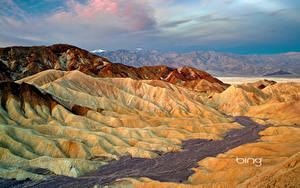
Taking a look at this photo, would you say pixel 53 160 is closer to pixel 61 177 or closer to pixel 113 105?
pixel 61 177

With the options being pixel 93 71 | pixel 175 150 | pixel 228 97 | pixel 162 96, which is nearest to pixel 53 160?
pixel 175 150

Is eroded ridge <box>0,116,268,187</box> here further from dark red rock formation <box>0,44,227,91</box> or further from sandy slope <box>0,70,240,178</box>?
dark red rock formation <box>0,44,227,91</box>

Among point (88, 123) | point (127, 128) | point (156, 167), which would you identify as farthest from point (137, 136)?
point (156, 167)

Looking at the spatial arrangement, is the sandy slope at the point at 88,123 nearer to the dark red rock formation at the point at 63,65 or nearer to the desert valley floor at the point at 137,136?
the desert valley floor at the point at 137,136

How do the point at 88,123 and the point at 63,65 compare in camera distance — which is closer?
the point at 88,123

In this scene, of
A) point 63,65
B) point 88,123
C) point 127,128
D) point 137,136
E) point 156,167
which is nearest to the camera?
point 156,167

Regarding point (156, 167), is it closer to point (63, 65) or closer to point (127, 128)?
point (127, 128)

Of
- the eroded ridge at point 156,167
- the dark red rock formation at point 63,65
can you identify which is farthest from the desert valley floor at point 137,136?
the dark red rock formation at point 63,65
